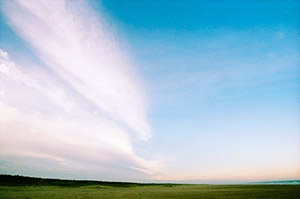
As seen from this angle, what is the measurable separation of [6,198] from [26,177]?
130ft

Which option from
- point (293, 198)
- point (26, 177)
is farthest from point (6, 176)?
point (293, 198)

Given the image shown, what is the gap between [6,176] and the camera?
48281mm

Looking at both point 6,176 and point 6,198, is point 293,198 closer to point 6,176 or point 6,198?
point 6,198

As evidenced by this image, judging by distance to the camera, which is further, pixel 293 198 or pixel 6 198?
pixel 6 198

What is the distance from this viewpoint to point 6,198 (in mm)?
18172

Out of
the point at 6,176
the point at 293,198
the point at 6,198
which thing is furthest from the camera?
the point at 6,176

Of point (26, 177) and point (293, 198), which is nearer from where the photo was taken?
point (293, 198)

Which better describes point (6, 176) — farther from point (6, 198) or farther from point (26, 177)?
point (6, 198)

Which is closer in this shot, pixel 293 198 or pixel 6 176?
pixel 293 198

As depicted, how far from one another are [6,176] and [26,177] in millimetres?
4475

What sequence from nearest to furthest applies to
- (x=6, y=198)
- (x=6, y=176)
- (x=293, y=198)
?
(x=293, y=198)
(x=6, y=198)
(x=6, y=176)

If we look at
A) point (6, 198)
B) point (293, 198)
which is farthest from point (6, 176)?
point (293, 198)

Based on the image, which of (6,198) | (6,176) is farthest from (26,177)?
(6,198)

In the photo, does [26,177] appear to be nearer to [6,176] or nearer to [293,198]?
[6,176]
